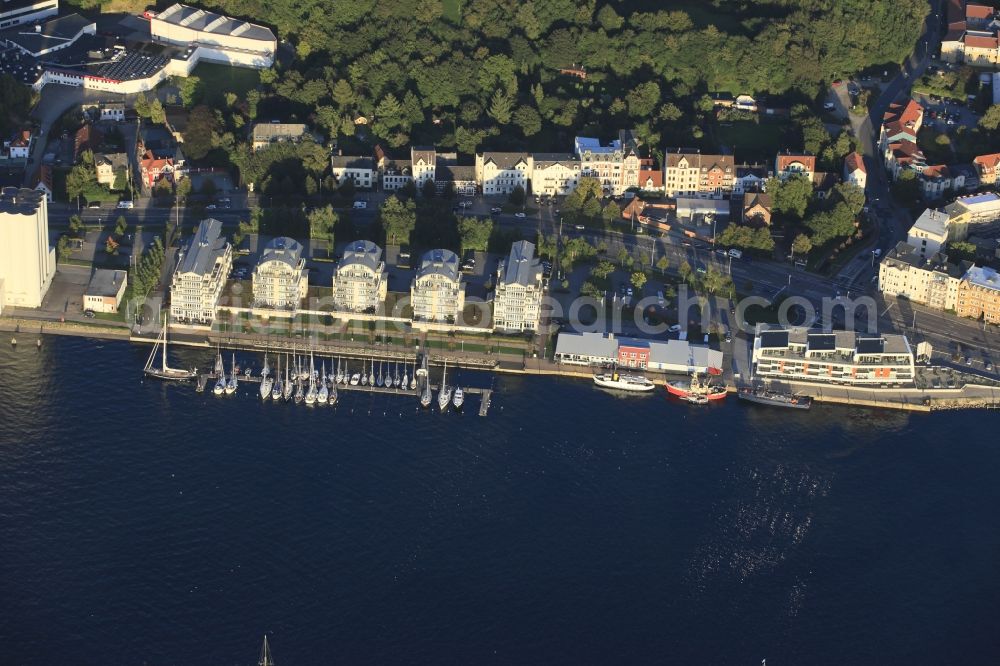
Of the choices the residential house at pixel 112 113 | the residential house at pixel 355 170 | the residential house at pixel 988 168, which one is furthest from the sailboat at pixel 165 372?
the residential house at pixel 988 168

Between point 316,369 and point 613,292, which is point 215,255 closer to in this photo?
point 316,369

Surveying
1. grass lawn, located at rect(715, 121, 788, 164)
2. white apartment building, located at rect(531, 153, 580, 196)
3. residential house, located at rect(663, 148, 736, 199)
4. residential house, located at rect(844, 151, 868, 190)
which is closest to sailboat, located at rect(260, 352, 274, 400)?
white apartment building, located at rect(531, 153, 580, 196)

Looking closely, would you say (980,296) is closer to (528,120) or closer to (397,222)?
(528,120)

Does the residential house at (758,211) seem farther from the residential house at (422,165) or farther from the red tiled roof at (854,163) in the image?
the residential house at (422,165)

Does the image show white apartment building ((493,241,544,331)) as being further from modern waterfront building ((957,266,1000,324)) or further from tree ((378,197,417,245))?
modern waterfront building ((957,266,1000,324))

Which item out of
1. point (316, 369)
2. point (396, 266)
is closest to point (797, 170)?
point (396, 266)

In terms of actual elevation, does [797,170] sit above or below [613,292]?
above
